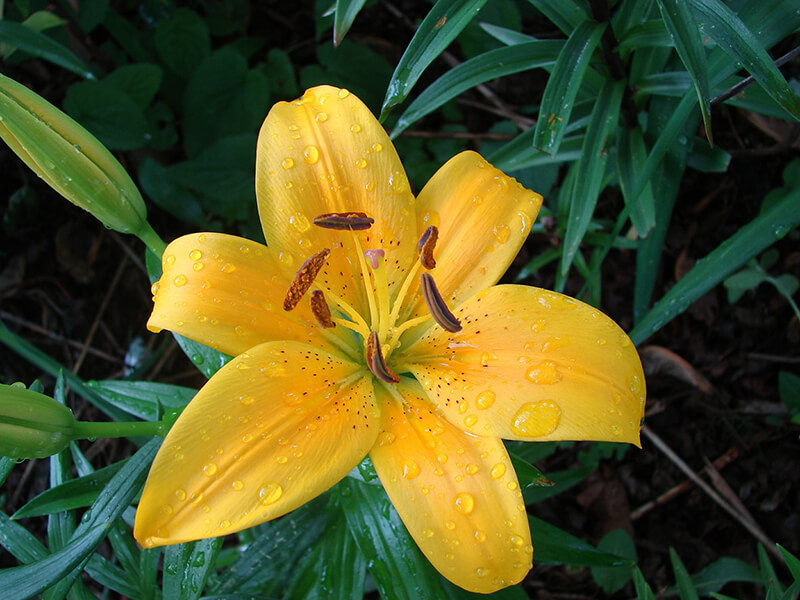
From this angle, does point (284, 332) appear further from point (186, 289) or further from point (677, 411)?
point (677, 411)

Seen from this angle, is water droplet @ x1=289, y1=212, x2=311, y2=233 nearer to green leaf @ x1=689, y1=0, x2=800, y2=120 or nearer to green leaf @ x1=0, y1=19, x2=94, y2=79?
green leaf @ x1=689, y1=0, x2=800, y2=120

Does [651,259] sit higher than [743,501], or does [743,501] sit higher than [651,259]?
[651,259]

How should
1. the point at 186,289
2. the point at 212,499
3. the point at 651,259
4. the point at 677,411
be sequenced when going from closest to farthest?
1. the point at 212,499
2. the point at 186,289
3. the point at 651,259
4. the point at 677,411

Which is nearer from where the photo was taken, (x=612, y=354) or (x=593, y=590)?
(x=612, y=354)

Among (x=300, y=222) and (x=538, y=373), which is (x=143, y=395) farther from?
(x=538, y=373)

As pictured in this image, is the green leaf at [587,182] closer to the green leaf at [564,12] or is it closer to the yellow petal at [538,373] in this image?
the green leaf at [564,12]

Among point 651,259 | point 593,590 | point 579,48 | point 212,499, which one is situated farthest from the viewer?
point 593,590

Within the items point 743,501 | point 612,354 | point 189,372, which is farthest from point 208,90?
point 743,501

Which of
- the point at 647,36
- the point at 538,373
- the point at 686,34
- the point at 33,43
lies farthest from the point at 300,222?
the point at 33,43
